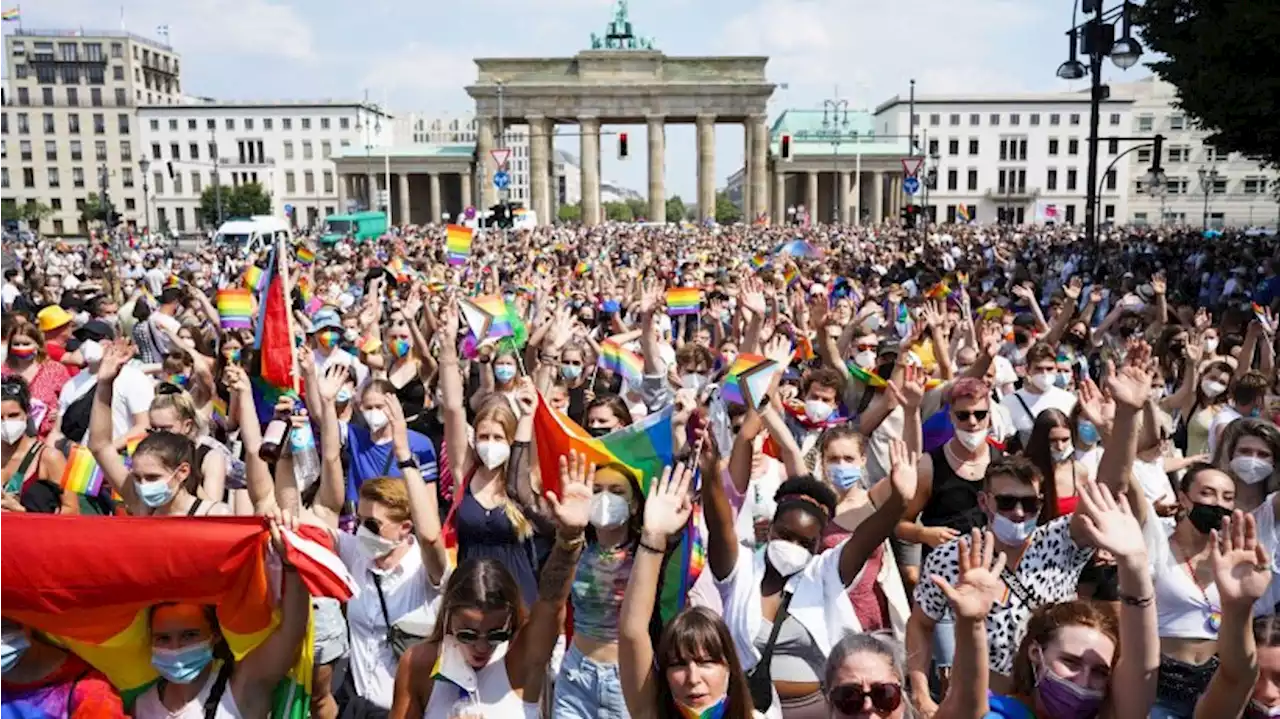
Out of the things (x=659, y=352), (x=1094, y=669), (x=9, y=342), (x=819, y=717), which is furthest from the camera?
(x=659, y=352)

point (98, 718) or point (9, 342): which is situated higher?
point (9, 342)

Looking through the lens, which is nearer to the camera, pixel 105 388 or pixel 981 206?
pixel 105 388

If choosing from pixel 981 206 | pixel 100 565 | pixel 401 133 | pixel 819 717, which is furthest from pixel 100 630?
pixel 401 133

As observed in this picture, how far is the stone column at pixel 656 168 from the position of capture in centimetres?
8112

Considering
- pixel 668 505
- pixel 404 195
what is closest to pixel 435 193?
pixel 404 195

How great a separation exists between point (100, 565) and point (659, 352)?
5.58m

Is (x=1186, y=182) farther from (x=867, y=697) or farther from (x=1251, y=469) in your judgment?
(x=867, y=697)

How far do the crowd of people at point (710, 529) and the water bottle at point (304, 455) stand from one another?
0.02 meters

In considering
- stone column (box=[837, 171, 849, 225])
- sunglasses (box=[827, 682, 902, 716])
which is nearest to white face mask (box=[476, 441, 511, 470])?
sunglasses (box=[827, 682, 902, 716])

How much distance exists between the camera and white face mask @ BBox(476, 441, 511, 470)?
503 cm

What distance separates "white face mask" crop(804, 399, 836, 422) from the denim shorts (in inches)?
122

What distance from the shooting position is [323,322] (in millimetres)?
10031

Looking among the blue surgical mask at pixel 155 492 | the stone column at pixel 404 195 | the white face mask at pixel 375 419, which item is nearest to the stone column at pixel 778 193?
the stone column at pixel 404 195

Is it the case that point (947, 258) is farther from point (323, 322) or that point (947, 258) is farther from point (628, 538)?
point (628, 538)
